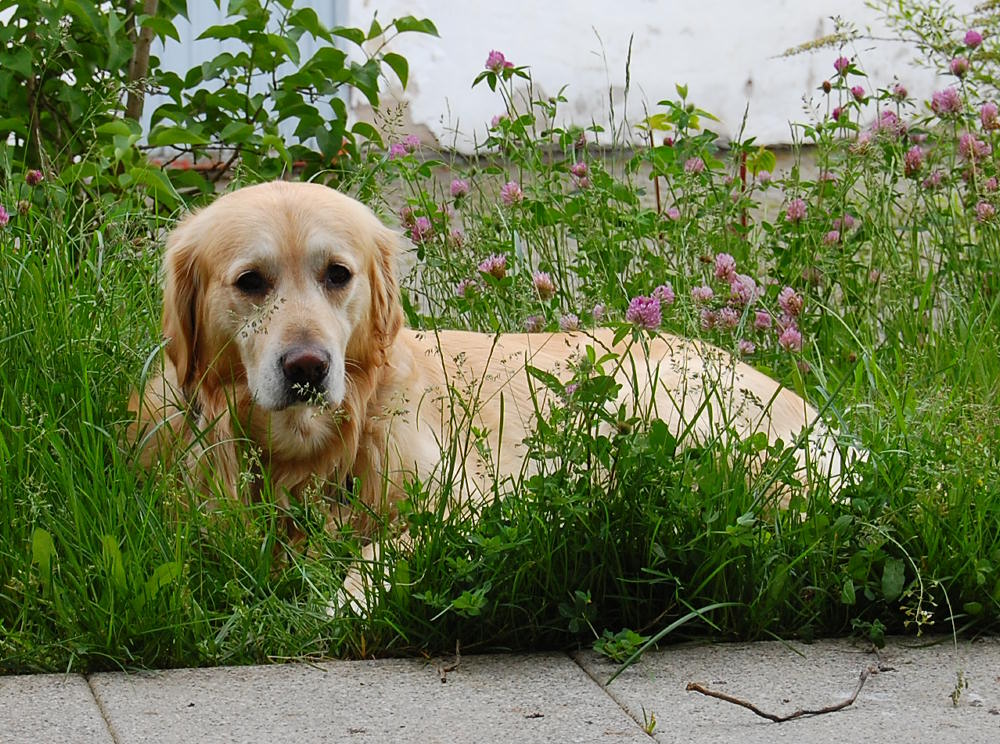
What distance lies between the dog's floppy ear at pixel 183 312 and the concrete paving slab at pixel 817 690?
1.28 metres

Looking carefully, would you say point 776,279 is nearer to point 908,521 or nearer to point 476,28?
point 908,521

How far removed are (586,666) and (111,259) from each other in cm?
188

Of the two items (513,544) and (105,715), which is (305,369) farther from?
(105,715)

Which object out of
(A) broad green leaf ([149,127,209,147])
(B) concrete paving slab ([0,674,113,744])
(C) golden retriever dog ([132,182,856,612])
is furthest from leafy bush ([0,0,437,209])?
(B) concrete paving slab ([0,674,113,744])

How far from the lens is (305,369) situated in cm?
279

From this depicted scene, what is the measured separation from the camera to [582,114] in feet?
23.2

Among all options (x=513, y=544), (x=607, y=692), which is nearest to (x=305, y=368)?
(x=513, y=544)

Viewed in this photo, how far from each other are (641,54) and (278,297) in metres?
4.55

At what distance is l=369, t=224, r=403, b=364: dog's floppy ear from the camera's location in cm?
323

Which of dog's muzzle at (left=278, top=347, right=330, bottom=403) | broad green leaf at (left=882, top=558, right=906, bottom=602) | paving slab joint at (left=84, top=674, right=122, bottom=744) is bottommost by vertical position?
paving slab joint at (left=84, top=674, right=122, bottom=744)

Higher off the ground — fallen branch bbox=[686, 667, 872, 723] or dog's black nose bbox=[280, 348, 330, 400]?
dog's black nose bbox=[280, 348, 330, 400]

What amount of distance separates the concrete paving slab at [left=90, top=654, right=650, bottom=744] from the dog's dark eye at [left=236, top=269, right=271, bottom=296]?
40.6 inches

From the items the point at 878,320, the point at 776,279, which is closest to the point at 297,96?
the point at 776,279

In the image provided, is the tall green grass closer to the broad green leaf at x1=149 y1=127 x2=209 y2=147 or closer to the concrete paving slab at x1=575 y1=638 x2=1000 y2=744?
the concrete paving slab at x1=575 y1=638 x2=1000 y2=744
